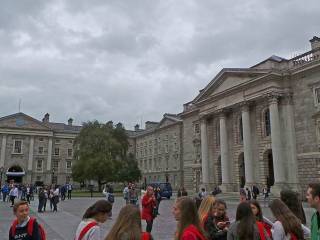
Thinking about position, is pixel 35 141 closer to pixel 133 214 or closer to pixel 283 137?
pixel 283 137

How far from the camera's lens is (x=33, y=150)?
255ft

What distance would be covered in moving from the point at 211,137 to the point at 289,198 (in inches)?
1632

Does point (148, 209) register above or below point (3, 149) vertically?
below

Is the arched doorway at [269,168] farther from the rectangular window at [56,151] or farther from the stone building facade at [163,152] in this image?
the rectangular window at [56,151]

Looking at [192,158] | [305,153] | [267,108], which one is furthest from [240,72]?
[192,158]

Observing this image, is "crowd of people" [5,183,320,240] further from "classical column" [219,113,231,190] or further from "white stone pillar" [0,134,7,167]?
"white stone pillar" [0,134,7,167]

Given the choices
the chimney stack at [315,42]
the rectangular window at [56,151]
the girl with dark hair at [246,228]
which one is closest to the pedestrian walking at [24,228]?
the girl with dark hair at [246,228]

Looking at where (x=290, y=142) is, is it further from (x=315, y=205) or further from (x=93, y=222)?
(x=93, y=222)

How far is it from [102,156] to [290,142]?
29.7 meters

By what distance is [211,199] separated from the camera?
5617mm

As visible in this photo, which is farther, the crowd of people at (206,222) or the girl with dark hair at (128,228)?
the crowd of people at (206,222)

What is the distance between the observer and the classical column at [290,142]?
34.2m

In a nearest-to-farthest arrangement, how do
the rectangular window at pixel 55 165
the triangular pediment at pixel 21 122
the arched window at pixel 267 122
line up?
the arched window at pixel 267 122
the triangular pediment at pixel 21 122
the rectangular window at pixel 55 165

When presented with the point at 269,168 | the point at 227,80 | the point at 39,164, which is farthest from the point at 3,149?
the point at 269,168
